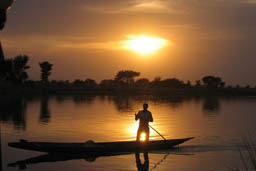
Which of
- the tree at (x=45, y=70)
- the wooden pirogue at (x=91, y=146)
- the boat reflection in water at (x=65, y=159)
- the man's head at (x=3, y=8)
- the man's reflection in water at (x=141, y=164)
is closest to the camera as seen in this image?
the man's head at (x=3, y=8)

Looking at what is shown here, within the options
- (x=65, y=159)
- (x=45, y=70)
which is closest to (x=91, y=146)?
(x=65, y=159)

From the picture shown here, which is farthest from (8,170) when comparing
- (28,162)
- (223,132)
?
(223,132)

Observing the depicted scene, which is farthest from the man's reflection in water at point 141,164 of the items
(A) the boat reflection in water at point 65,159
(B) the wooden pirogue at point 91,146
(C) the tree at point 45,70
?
(C) the tree at point 45,70

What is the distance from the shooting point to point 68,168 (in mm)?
12477

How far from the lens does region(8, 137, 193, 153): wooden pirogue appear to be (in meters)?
13.5

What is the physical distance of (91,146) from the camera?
14359mm

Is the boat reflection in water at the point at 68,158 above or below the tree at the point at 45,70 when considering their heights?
below

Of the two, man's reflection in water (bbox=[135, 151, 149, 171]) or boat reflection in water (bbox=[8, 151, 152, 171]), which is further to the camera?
boat reflection in water (bbox=[8, 151, 152, 171])

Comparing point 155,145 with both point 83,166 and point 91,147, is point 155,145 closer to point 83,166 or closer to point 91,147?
point 91,147

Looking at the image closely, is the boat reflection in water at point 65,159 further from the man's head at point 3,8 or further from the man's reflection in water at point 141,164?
the man's head at point 3,8

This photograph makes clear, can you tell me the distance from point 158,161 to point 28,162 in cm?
485

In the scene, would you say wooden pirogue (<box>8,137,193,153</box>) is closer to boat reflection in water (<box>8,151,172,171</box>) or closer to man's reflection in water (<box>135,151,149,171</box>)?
boat reflection in water (<box>8,151,172,171</box>)

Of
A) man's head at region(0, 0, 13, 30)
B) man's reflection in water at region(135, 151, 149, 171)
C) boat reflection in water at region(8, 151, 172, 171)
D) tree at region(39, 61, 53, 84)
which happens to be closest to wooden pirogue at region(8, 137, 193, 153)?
boat reflection in water at region(8, 151, 172, 171)

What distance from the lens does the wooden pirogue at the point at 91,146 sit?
1351 centimetres
